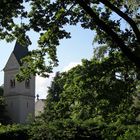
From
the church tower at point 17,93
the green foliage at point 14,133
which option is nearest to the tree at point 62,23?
the green foliage at point 14,133

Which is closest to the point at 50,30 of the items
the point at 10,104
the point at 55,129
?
the point at 55,129

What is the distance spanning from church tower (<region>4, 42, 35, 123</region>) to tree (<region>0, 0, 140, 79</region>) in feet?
293

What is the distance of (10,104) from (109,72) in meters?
91.4

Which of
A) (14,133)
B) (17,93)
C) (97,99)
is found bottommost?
(14,133)

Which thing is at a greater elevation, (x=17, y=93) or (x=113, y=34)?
(x=17, y=93)

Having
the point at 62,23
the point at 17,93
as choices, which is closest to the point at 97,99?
the point at 62,23

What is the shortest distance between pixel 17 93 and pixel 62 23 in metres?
95.4

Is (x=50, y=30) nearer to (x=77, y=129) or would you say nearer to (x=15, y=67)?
(x=77, y=129)

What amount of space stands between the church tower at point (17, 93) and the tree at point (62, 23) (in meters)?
89.3

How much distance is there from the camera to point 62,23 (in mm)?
17188

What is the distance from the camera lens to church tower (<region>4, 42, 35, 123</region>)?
109 metres

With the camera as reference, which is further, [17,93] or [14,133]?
[17,93]

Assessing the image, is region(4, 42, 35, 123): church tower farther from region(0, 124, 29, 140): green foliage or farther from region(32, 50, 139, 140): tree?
region(32, 50, 139, 140): tree

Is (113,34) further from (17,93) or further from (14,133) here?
(17,93)
